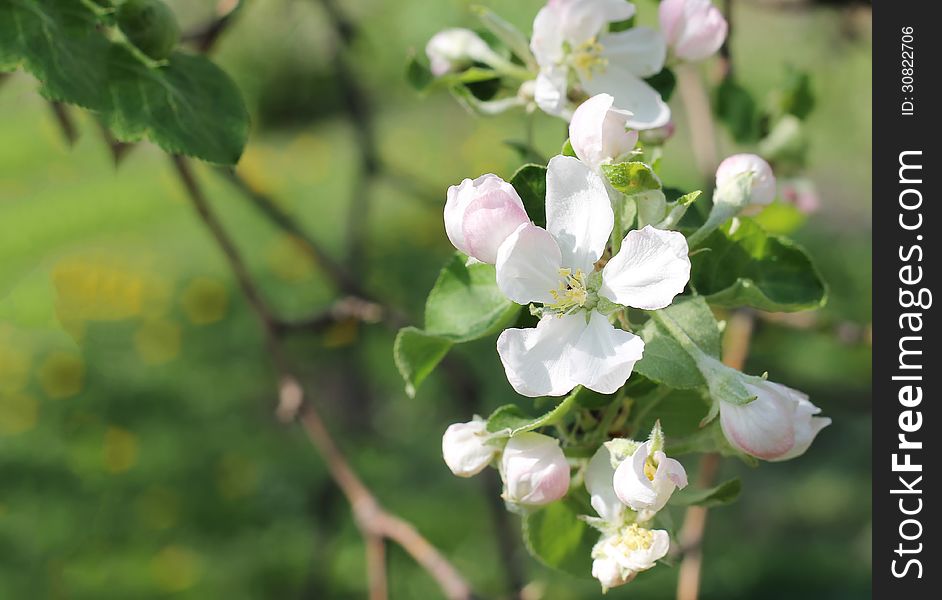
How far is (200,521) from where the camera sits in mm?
2387

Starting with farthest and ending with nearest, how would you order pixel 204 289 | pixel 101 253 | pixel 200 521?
pixel 101 253 < pixel 204 289 < pixel 200 521

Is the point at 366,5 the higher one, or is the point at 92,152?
the point at 366,5

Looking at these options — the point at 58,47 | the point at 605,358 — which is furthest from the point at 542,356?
the point at 58,47

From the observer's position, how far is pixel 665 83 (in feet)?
2.30

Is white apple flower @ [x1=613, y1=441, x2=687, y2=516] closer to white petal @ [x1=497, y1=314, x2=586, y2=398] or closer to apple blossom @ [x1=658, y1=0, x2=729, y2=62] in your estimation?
white petal @ [x1=497, y1=314, x2=586, y2=398]

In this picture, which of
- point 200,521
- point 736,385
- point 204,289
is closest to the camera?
point 736,385

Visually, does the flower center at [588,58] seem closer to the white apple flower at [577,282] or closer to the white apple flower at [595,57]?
the white apple flower at [595,57]

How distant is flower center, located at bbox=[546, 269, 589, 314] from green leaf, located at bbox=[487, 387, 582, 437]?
0.15 feet

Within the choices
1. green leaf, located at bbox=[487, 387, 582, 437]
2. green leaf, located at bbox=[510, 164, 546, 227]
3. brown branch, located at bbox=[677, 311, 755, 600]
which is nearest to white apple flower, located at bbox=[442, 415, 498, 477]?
green leaf, located at bbox=[487, 387, 582, 437]

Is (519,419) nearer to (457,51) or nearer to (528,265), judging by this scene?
(528,265)

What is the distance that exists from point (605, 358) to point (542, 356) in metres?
0.04
